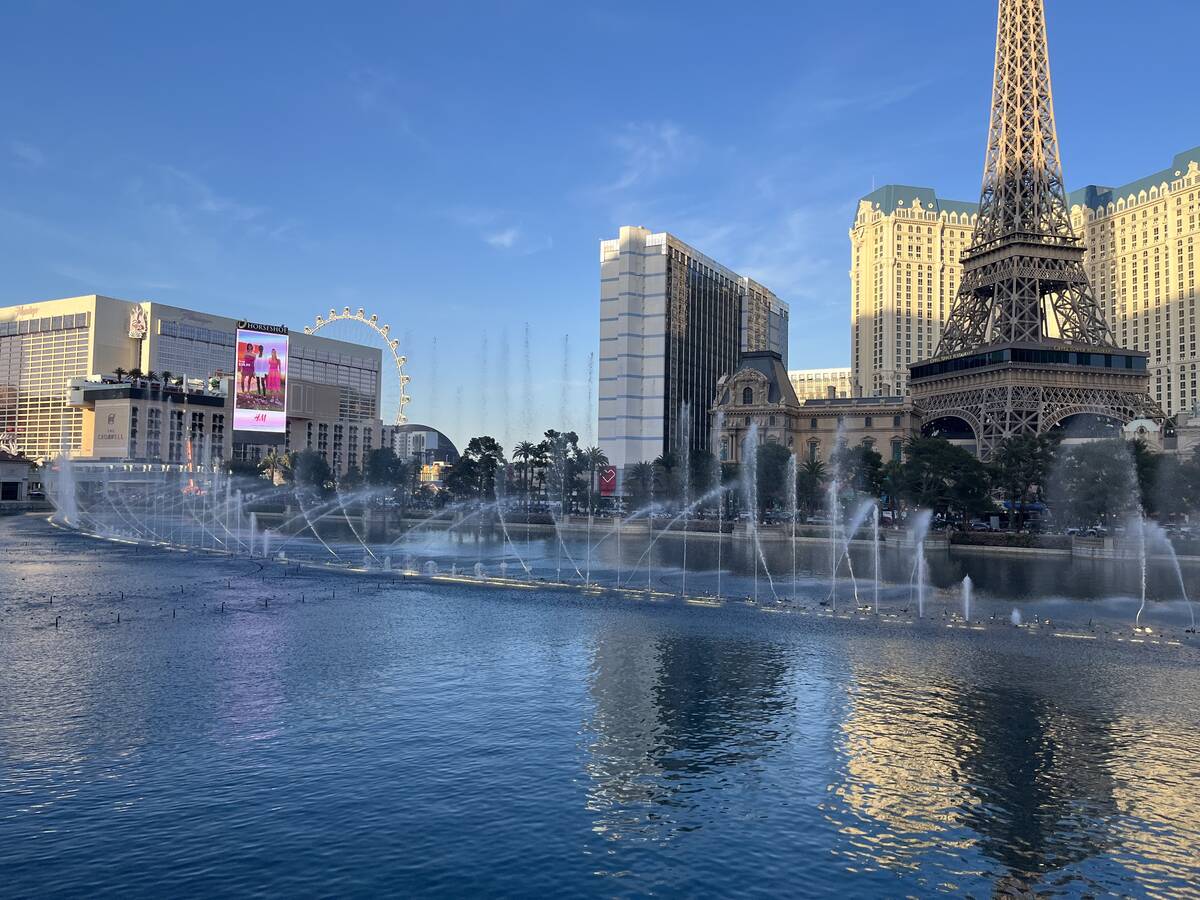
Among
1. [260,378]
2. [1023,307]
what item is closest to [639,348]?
[260,378]

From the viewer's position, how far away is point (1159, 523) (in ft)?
330

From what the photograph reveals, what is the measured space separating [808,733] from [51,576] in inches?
2210

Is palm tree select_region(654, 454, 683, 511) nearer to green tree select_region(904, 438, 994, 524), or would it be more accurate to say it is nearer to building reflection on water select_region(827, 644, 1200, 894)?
green tree select_region(904, 438, 994, 524)

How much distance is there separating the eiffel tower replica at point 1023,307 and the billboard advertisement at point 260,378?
127919mm

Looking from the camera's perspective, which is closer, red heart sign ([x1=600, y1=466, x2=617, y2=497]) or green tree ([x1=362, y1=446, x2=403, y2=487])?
red heart sign ([x1=600, y1=466, x2=617, y2=497])

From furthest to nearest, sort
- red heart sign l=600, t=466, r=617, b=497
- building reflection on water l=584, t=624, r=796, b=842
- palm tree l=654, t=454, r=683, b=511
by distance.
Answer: red heart sign l=600, t=466, r=617, b=497, palm tree l=654, t=454, r=683, b=511, building reflection on water l=584, t=624, r=796, b=842

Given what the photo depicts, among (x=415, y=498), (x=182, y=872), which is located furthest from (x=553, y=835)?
→ (x=415, y=498)

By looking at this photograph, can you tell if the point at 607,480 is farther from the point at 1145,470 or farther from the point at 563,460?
the point at 1145,470

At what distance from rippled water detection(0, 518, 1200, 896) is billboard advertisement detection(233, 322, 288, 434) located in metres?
138

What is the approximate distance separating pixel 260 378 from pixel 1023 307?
14349 centimetres

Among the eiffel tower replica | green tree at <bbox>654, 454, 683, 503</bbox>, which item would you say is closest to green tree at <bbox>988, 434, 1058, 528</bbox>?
the eiffel tower replica

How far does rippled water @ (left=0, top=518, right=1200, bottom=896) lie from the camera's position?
17.2 metres

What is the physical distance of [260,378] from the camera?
573ft

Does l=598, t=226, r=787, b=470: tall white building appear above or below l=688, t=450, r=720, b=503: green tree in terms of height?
above
